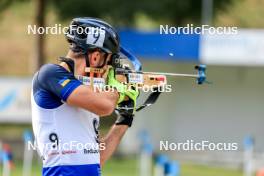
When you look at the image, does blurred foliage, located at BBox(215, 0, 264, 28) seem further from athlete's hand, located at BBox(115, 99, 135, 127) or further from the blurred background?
athlete's hand, located at BBox(115, 99, 135, 127)

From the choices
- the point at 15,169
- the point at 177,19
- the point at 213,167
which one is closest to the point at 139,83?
the point at 15,169

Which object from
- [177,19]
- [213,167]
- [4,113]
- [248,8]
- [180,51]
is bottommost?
[213,167]

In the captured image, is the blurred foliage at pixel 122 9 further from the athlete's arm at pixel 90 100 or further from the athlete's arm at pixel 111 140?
the athlete's arm at pixel 90 100

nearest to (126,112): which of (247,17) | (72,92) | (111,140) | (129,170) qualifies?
(111,140)

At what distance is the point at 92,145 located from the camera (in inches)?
203

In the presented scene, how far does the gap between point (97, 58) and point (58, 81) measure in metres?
0.29

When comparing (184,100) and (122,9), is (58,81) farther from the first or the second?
(122,9)

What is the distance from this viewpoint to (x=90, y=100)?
4934mm

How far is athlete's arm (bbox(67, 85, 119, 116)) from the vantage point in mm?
4934

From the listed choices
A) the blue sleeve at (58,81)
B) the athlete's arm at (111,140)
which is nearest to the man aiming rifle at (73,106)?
the blue sleeve at (58,81)

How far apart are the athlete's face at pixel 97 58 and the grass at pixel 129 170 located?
14.5 m

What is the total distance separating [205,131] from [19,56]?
19.2 m

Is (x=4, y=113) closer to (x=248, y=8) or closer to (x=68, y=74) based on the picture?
(x=68, y=74)

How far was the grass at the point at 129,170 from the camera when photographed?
20.2 m
